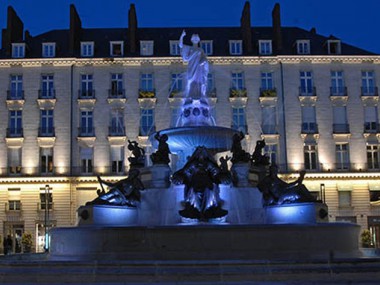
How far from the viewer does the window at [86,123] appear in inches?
1876

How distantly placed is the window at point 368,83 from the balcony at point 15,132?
2621 cm

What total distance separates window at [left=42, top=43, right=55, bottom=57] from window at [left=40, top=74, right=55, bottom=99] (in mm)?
1774

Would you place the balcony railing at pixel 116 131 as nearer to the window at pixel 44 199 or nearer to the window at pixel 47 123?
the window at pixel 47 123

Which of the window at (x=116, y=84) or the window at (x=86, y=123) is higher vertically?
the window at (x=116, y=84)

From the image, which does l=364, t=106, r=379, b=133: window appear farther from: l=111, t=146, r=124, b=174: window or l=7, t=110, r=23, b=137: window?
l=7, t=110, r=23, b=137: window

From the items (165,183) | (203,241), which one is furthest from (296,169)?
(203,241)

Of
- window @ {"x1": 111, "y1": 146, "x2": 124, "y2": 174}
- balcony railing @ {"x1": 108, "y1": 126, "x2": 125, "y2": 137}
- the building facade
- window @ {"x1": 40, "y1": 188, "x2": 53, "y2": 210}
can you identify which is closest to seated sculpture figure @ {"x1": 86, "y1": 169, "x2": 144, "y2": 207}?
the building facade

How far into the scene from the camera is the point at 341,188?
1848 inches

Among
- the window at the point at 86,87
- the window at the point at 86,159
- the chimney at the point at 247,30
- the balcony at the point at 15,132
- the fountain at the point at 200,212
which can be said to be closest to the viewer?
the fountain at the point at 200,212

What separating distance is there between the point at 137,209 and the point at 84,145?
1129 inches

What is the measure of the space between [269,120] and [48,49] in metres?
17.9

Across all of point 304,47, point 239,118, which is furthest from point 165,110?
point 304,47

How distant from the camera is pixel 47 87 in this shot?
48.1 m

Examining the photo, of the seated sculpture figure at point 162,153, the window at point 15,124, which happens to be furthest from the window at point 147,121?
the seated sculpture figure at point 162,153
